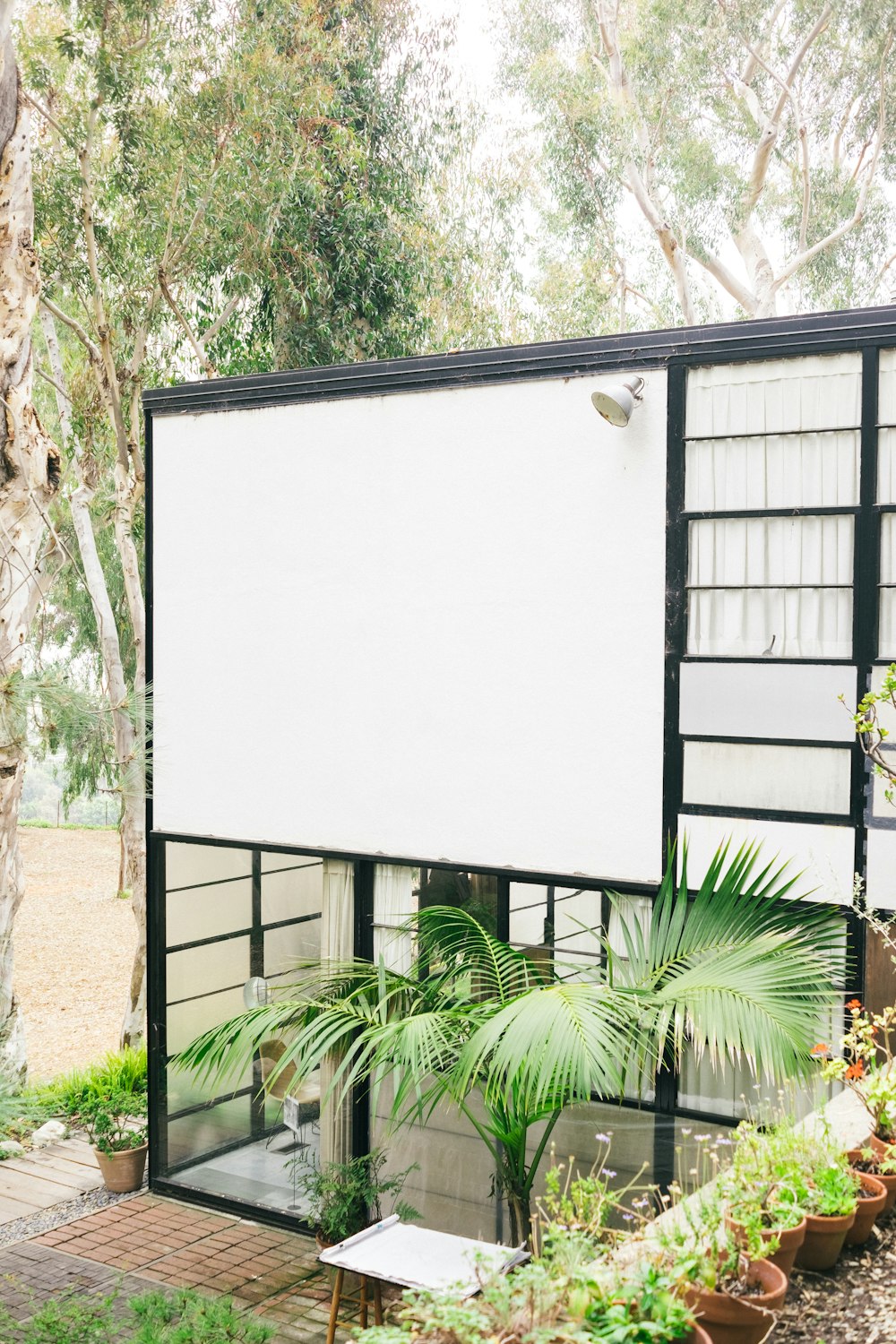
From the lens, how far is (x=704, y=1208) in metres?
2.76

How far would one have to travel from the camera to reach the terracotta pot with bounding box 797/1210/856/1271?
113 inches

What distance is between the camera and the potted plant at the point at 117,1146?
22.5ft

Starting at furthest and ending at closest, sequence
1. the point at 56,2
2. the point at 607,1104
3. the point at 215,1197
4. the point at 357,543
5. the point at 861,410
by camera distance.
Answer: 1. the point at 56,2
2. the point at 215,1197
3. the point at 357,543
4. the point at 607,1104
5. the point at 861,410

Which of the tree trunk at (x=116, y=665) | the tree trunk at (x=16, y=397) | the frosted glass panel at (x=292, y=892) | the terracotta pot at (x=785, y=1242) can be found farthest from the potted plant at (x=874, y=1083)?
the tree trunk at (x=116, y=665)

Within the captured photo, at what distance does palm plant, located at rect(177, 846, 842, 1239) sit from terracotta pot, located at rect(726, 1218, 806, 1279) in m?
1.24

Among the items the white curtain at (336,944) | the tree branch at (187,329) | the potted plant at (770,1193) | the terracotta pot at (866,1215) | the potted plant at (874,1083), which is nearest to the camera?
the potted plant at (770,1193)

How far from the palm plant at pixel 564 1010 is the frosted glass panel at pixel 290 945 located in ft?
1.72

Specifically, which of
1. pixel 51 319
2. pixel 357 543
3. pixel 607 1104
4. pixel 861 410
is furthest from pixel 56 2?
pixel 607 1104

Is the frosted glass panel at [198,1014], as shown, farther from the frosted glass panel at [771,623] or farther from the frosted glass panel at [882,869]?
the frosted glass panel at [882,869]

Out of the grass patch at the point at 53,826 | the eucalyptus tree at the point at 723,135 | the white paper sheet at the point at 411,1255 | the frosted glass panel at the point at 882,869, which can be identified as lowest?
the grass patch at the point at 53,826

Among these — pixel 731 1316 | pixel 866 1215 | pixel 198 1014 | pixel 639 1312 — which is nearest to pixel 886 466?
pixel 866 1215

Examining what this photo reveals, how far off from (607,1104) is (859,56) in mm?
15749

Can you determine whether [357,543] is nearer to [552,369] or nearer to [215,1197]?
[552,369]

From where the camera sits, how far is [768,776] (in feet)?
16.6
